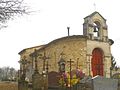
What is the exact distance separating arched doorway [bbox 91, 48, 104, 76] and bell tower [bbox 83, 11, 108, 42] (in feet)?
4.32

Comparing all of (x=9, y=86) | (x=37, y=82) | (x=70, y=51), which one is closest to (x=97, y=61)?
(x=70, y=51)

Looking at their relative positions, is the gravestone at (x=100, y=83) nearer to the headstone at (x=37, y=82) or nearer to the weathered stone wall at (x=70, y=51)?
the headstone at (x=37, y=82)

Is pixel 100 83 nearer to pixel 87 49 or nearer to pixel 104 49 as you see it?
pixel 87 49

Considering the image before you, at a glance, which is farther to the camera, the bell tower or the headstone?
the bell tower

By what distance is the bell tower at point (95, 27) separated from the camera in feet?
111

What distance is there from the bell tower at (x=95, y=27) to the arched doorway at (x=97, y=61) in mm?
1317

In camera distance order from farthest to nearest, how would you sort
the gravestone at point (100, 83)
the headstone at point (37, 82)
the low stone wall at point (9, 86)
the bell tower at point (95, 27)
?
the bell tower at point (95, 27) < the low stone wall at point (9, 86) < the headstone at point (37, 82) < the gravestone at point (100, 83)

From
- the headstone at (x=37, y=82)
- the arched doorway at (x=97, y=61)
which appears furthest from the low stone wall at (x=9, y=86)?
the arched doorway at (x=97, y=61)

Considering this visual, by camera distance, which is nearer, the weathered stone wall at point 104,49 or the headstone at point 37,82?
the headstone at point 37,82

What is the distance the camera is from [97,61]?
36031 mm

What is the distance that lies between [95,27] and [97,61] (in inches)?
146

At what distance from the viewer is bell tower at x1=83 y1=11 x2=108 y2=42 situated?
111 feet

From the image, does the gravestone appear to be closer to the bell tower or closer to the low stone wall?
the low stone wall

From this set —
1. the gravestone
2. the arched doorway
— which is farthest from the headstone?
the arched doorway
